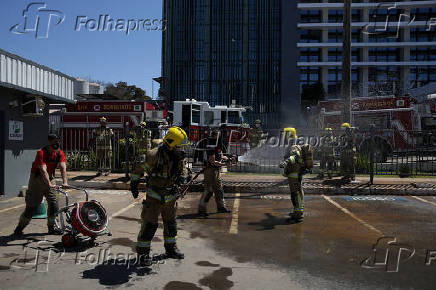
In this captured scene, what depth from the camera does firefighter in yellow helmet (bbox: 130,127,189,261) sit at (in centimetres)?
498

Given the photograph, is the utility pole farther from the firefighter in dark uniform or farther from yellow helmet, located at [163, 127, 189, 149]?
yellow helmet, located at [163, 127, 189, 149]

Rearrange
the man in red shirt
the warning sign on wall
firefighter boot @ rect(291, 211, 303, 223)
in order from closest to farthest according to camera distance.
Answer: the man in red shirt → firefighter boot @ rect(291, 211, 303, 223) → the warning sign on wall

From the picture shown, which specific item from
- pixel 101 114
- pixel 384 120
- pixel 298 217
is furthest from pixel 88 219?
pixel 384 120

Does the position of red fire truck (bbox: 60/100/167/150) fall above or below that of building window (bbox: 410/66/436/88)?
below

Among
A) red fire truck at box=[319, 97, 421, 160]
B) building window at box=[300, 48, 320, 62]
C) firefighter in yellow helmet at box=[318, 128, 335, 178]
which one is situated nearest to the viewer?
firefighter in yellow helmet at box=[318, 128, 335, 178]

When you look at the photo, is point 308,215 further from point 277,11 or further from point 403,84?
point 403,84

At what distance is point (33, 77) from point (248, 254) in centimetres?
717

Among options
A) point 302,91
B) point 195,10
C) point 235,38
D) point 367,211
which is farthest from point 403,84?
point 367,211

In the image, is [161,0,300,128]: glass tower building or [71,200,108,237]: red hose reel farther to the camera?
[161,0,300,128]: glass tower building
